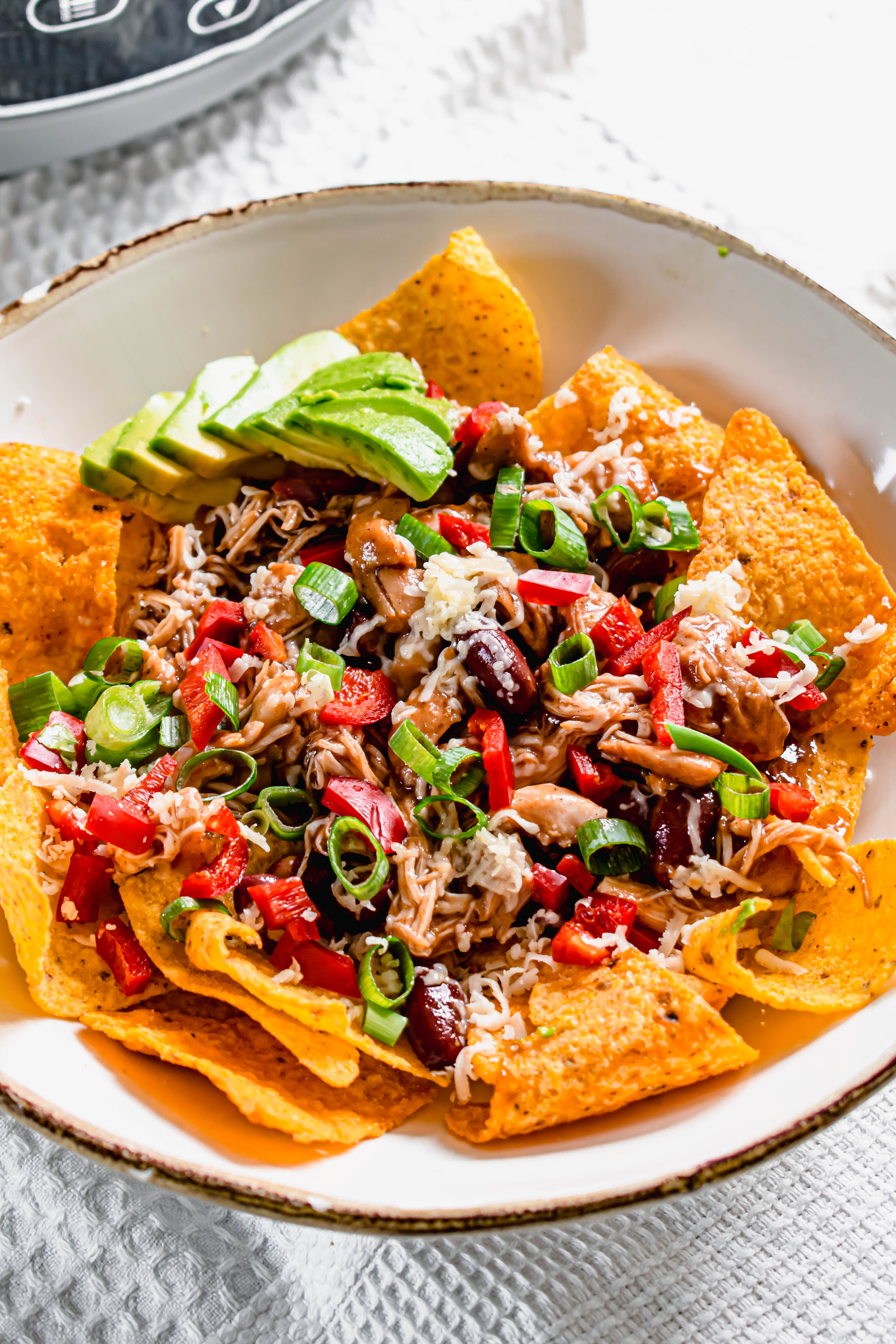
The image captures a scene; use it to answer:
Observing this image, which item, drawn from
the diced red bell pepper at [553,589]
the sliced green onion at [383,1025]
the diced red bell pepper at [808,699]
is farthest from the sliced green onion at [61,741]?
the diced red bell pepper at [808,699]

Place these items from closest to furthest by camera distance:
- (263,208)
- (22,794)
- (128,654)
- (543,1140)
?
(543,1140) → (22,794) → (128,654) → (263,208)

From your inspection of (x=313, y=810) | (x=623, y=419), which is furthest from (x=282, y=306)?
(x=313, y=810)

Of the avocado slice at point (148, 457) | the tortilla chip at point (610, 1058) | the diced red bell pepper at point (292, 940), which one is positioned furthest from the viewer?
the avocado slice at point (148, 457)

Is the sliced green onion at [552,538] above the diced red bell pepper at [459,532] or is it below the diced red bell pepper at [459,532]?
above

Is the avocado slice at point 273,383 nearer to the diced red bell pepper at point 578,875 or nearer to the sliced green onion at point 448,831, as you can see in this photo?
the sliced green onion at point 448,831

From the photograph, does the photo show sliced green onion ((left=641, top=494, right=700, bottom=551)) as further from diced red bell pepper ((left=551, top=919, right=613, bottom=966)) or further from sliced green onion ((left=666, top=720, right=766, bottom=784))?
diced red bell pepper ((left=551, top=919, right=613, bottom=966))

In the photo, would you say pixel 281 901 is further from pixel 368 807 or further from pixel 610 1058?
pixel 610 1058

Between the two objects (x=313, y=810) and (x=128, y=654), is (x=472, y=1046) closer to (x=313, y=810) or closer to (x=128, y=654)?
(x=313, y=810)
